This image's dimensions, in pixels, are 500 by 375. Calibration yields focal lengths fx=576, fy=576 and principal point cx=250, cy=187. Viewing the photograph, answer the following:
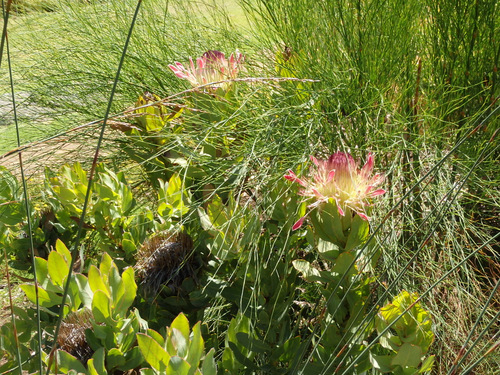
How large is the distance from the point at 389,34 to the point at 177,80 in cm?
55

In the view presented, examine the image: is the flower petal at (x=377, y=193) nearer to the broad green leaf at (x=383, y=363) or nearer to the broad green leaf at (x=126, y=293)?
the broad green leaf at (x=383, y=363)

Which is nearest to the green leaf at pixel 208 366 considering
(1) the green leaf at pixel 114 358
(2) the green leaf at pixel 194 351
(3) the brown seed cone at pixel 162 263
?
(2) the green leaf at pixel 194 351

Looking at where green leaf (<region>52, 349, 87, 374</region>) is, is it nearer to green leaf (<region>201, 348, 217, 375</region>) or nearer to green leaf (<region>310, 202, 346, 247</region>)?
green leaf (<region>201, 348, 217, 375</region>)

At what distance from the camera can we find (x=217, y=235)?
903mm

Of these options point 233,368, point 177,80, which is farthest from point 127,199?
point 177,80

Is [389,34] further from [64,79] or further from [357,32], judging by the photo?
[64,79]

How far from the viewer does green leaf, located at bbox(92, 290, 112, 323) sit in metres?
0.73

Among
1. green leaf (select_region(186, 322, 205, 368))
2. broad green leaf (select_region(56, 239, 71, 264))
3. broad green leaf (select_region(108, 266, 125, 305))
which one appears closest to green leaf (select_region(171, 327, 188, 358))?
green leaf (select_region(186, 322, 205, 368))

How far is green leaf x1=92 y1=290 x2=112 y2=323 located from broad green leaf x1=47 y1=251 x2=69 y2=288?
7 centimetres

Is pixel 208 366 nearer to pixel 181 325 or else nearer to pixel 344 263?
pixel 181 325

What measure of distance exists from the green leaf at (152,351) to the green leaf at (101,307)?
96mm

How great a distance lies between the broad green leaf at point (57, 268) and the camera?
76 cm

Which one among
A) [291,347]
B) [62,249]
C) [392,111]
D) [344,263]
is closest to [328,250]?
[344,263]

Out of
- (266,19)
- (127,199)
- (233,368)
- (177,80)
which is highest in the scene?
(266,19)
